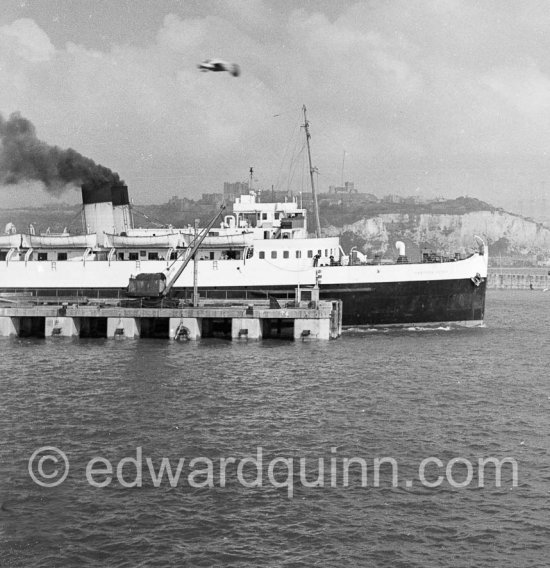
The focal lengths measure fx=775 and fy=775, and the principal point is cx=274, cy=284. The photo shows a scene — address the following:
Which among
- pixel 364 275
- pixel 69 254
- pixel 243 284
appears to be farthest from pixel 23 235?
pixel 364 275

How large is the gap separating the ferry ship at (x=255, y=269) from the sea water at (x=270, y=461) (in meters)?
12.6

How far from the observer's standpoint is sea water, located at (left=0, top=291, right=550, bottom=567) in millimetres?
16250

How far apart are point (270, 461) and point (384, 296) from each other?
29.5 meters

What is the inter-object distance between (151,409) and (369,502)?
10.4m

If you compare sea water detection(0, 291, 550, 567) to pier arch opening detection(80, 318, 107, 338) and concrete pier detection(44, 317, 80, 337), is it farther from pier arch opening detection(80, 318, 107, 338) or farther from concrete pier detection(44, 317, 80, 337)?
pier arch opening detection(80, 318, 107, 338)

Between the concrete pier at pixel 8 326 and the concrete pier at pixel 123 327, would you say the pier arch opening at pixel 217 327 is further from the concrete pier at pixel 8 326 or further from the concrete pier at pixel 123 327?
the concrete pier at pixel 8 326

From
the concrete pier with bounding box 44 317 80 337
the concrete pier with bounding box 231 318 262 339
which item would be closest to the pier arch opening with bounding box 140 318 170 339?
the concrete pier with bounding box 44 317 80 337

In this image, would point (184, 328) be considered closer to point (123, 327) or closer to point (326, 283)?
point (123, 327)

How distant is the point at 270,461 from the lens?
70.1 ft

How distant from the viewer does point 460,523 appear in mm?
17406

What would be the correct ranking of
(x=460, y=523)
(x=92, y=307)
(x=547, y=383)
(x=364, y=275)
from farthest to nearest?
(x=364, y=275)
(x=92, y=307)
(x=547, y=383)
(x=460, y=523)

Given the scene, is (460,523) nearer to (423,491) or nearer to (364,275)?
(423,491)

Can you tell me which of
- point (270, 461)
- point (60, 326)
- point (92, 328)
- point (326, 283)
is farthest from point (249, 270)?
point (270, 461)

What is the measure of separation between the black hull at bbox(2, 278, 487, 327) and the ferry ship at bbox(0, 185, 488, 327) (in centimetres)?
6
